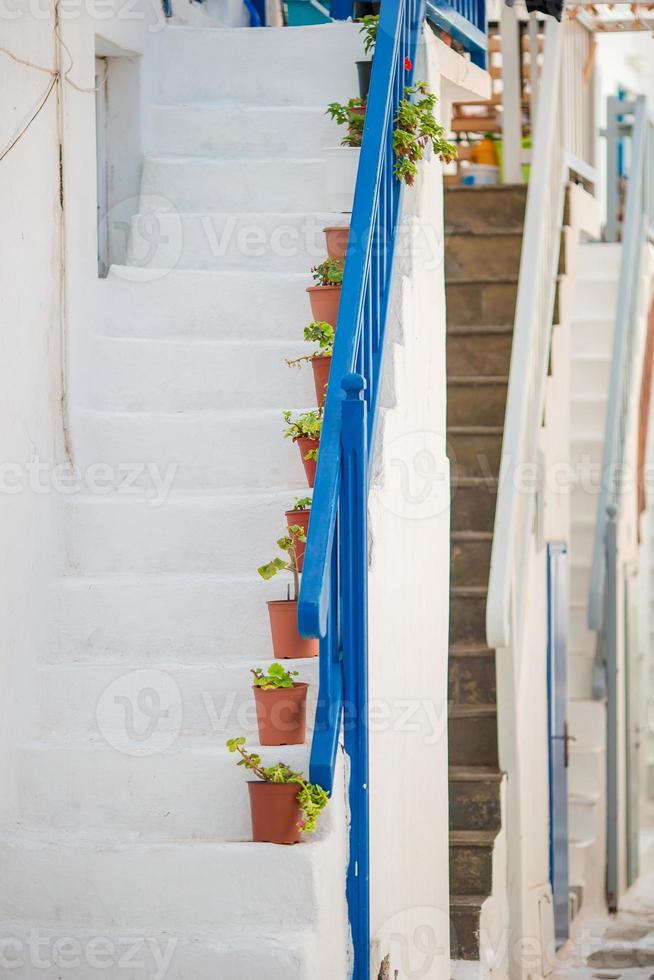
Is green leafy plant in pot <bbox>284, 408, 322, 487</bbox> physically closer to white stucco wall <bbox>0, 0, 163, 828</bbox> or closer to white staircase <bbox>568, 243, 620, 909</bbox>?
white stucco wall <bbox>0, 0, 163, 828</bbox>

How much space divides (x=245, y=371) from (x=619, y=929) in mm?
4214

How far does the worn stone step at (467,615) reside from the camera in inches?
259

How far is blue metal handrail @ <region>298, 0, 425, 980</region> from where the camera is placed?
3.67 meters

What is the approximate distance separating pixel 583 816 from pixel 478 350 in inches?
101

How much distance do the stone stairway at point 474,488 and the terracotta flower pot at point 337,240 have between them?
2.03 m

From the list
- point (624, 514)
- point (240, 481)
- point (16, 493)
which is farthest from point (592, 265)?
point (16, 493)

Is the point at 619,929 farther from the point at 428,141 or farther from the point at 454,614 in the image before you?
the point at 428,141

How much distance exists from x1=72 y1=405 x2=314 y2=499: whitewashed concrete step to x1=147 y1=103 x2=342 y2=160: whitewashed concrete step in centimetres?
146

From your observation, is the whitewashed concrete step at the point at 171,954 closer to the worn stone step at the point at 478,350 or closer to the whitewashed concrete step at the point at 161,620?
the whitewashed concrete step at the point at 161,620

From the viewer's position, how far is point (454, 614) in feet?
21.8

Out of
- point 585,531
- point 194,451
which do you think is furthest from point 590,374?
point 194,451

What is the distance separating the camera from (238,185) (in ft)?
18.4

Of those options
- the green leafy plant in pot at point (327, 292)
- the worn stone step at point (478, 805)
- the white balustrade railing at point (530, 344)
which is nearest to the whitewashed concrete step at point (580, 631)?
the white balustrade railing at point (530, 344)

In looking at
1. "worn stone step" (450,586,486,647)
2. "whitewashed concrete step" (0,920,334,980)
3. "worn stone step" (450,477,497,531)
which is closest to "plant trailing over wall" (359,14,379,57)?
"worn stone step" (450,477,497,531)
